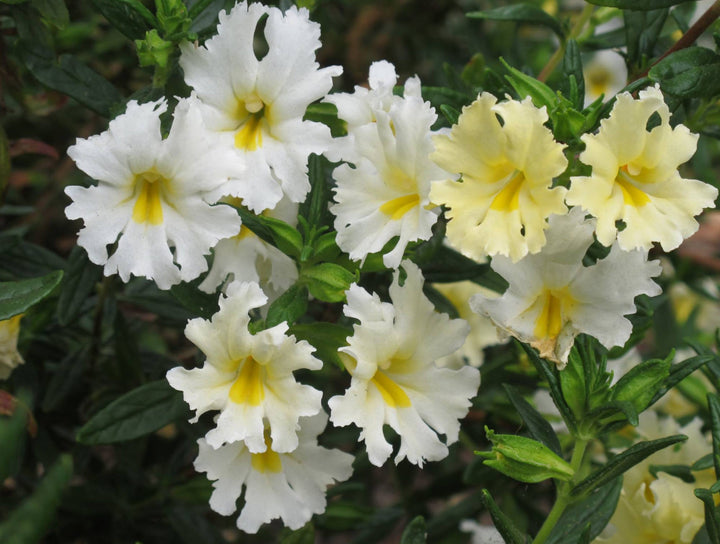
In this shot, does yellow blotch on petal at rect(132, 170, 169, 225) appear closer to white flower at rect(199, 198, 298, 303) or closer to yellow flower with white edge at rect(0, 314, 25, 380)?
white flower at rect(199, 198, 298, 303)

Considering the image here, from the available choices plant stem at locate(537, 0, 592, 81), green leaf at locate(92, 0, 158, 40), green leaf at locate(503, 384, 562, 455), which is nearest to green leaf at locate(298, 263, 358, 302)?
green leaf at locate(503, 384, 562, 455)

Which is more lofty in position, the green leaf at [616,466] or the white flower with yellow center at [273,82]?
the white flower with yellow center at [273,82]

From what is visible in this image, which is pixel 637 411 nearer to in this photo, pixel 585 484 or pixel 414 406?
pixel 585 484

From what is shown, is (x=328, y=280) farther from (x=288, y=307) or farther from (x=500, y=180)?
(x=500, y=180)

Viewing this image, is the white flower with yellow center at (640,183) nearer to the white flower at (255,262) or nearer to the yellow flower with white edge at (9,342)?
the white flower at (255,262)

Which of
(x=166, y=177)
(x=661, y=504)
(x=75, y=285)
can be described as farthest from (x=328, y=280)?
(x=661, y=504)

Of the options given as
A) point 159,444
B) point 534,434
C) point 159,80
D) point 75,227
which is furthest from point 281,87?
point 75,227

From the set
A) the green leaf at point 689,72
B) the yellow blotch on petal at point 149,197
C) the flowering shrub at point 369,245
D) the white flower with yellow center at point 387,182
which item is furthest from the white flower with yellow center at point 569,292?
the yellow blotch on petal at point 149,197
